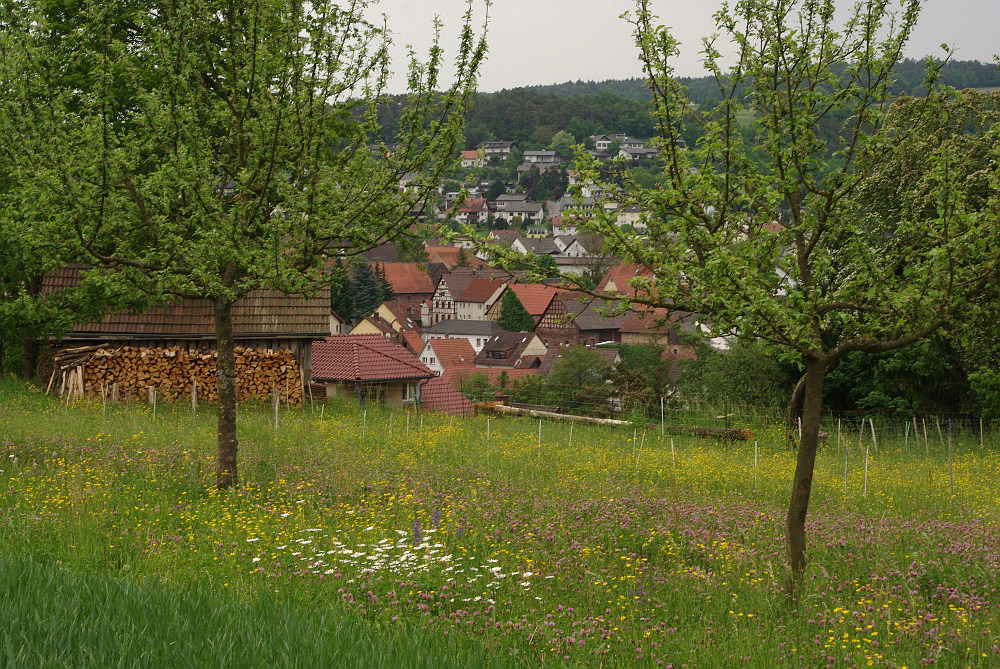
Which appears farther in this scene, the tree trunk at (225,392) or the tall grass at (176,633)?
the tree trunk at (225,392)

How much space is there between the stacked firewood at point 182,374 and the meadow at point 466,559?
22.1ft

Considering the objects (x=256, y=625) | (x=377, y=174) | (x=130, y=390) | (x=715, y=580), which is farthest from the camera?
(x=130, y=390)

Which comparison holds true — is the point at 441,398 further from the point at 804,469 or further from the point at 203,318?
the point at 804,469

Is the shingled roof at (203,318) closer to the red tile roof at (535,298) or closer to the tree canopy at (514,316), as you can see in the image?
the tree canopy at (514,316)

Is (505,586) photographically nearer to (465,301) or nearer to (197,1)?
(197,1)

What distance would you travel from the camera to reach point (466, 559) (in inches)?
322

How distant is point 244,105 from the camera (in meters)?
10.4

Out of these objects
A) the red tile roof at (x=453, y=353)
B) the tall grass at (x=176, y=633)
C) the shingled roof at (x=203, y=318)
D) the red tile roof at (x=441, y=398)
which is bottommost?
the red tile roof at (x=453, y=353)

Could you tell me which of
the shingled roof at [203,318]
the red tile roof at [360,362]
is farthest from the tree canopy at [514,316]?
the shingled roof at [203,318]

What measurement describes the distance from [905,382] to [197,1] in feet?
77.4

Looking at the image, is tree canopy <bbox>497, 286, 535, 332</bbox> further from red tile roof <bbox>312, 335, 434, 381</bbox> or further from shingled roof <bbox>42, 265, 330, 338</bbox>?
shingled roof <bbox>42, 265, 330, 338</bbox>

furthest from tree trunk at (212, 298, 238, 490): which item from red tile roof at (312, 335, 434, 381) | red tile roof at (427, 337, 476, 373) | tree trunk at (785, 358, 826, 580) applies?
red tile roof at (427, 337, 476, 373)

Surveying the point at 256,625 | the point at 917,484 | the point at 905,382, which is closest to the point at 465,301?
the point at 905,382

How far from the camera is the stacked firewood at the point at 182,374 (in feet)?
72.7
